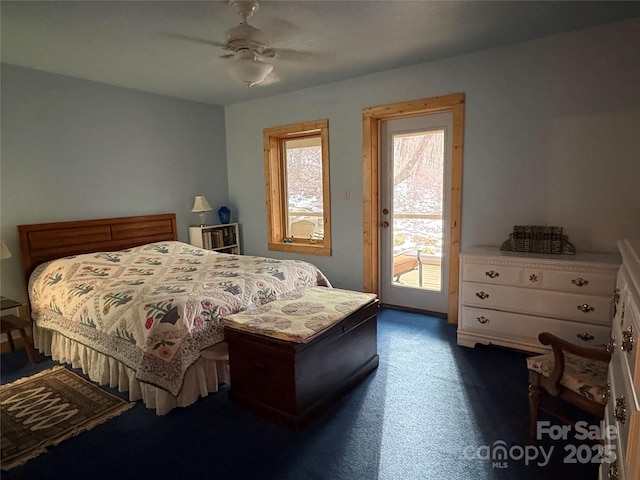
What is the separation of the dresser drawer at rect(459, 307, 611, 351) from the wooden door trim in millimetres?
536

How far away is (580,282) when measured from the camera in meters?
2.53

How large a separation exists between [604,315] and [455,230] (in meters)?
1.31

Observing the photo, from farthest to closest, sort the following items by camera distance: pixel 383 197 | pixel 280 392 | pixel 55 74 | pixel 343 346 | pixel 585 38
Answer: pixel 383 197
pixel 55 74
pixel 585 38
pixel 343 346
pixel 280 392

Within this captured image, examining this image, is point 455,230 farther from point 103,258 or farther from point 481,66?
point 103,258

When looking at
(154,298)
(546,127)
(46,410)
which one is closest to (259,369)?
(154,298)

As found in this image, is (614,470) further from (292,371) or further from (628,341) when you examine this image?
(292,371)

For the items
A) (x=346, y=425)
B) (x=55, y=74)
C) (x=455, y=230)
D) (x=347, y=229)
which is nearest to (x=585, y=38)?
(x=455, y=230)

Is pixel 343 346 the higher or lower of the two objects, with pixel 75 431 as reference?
higher

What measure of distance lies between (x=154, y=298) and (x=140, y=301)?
0.31 ft

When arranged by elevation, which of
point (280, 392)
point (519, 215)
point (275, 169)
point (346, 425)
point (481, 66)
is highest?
point (481, 66)

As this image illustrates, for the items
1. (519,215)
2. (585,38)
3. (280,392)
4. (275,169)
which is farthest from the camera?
(275,169)

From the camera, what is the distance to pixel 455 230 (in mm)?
3428

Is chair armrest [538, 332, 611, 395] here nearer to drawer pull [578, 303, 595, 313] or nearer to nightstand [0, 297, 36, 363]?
drawer pull [578, 303, 595, 313]

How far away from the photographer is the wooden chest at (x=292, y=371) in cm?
199
